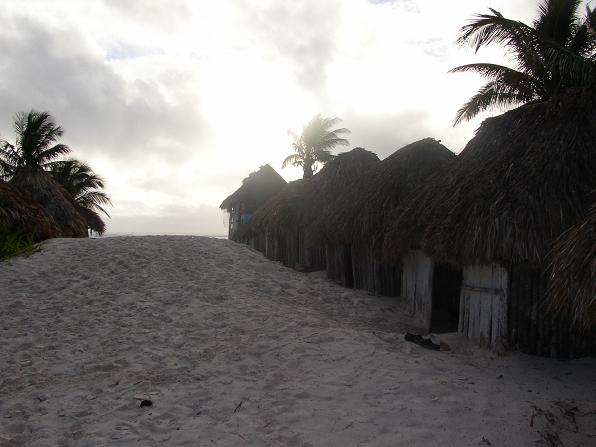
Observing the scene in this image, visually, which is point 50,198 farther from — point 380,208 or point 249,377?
point 249,377

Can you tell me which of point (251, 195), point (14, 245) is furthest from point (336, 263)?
point (251, 195)

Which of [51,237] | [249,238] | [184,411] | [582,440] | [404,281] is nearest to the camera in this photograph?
[582,440]

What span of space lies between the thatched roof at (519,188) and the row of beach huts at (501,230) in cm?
2

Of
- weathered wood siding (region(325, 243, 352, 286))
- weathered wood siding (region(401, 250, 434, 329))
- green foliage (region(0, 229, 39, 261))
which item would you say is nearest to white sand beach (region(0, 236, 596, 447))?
weathered wood siding (region(401, 250, 434, 329))

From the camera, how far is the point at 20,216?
41.4ft

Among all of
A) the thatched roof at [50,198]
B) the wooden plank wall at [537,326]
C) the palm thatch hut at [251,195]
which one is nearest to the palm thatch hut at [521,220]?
the wooden plank wall at [537,326]

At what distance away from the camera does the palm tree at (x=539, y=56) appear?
320 inches

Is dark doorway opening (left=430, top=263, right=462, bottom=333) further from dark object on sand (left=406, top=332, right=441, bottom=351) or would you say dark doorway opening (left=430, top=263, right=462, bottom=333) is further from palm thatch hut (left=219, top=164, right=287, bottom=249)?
palm thatch hut (left=219, top=164, right=287, bottom=249)

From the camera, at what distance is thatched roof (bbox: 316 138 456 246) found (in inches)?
387

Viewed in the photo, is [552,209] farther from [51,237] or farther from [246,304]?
[51,237]

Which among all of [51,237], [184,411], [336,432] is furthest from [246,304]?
[51,237]

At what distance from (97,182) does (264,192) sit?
1233 cm

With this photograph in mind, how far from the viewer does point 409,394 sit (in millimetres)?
4984

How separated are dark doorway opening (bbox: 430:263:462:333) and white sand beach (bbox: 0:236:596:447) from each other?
0.78 m
